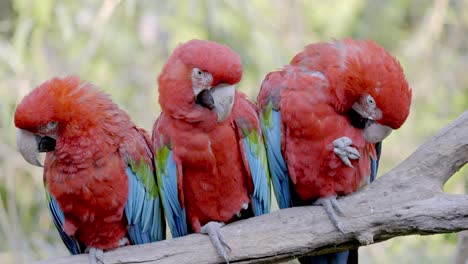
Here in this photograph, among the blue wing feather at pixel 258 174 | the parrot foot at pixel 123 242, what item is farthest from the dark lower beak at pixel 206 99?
the parrot foot at pixel 123 242

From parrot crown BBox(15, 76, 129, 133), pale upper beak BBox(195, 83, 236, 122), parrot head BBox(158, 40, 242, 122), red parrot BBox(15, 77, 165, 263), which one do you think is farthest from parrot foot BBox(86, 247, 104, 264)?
pale upper beak BBox(195, 83, 236, 122)

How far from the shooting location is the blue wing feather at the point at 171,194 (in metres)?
3.09

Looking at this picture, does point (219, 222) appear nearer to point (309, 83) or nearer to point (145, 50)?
point (309, 83)

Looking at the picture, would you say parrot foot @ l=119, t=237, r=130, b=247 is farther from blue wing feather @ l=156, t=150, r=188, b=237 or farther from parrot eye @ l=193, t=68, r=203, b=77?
parrot eye @ l=193, t=68, r=203, b=77

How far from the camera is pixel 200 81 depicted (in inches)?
114

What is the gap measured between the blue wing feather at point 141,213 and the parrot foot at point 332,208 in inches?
30.1

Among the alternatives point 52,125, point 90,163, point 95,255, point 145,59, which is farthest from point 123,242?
point 145,59

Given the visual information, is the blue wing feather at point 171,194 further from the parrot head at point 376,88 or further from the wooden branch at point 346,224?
the parrot head at point 376,88

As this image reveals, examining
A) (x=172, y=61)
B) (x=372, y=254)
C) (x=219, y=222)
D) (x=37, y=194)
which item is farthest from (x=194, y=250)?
(x=37, y=194)

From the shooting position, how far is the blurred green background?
4816 mm

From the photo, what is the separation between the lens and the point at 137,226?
3.21 m

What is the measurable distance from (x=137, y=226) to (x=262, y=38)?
2.29 m

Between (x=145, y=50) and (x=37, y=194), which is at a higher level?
(x=145, y=50)

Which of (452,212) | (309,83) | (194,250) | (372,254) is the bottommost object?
(372,254)
